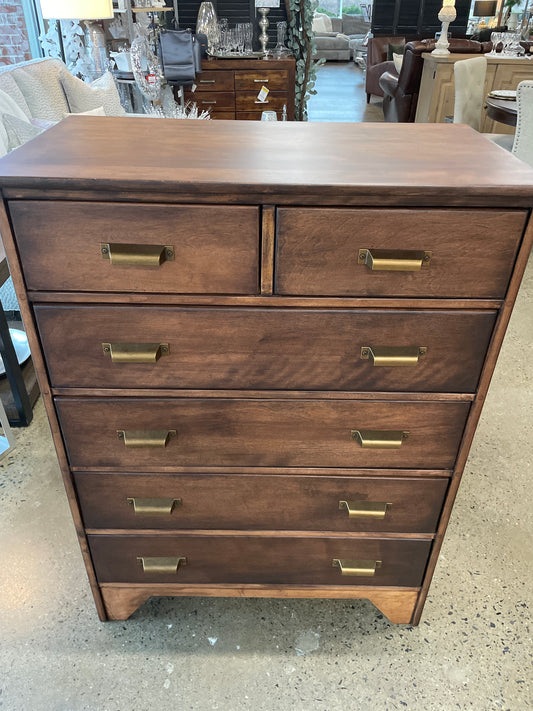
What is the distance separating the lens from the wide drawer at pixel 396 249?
0.93m

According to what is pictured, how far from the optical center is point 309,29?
16.2 feet

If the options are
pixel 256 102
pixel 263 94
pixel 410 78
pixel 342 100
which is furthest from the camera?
pixel 342 100

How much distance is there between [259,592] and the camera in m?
1.39

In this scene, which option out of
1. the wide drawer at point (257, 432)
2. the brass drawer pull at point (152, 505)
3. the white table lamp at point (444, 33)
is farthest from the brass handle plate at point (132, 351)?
the white table lamp at point (444, 33)

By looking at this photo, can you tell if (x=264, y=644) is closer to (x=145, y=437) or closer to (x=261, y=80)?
(x=145, y=437)

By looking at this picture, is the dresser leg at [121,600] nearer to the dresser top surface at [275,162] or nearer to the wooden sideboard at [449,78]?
the dresser top surface at [275,162]

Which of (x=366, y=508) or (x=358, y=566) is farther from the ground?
(x=366, y=508)

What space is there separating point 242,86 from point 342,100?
3.77m

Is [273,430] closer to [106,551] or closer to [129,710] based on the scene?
[106,551]

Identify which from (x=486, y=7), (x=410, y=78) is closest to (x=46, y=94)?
(x=410, y=78)

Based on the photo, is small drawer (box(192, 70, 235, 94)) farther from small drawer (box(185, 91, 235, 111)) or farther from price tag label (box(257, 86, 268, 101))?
price tag label (box(257, 86, 268, 101))

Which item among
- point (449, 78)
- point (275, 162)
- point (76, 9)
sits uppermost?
point (76, 9)

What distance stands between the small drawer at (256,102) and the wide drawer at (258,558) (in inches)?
173

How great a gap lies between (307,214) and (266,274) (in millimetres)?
126
